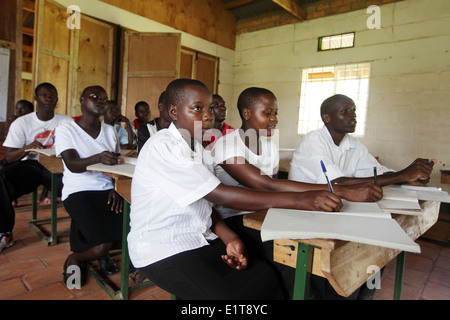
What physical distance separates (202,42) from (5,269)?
5925 millimetres

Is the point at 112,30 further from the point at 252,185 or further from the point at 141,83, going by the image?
the point at 252,185

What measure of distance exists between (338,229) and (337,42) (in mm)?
6247

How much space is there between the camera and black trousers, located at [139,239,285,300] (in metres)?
1.00

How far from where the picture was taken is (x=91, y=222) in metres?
1.92

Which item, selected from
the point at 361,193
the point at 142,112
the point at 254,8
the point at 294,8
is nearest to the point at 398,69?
the point at 294,8

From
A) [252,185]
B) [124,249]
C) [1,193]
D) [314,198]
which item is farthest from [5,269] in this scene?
[314,198]

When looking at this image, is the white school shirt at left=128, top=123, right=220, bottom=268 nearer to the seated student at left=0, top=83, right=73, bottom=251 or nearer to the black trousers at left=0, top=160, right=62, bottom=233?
the black trousers at left=0, top=160, right=62, bottom=233

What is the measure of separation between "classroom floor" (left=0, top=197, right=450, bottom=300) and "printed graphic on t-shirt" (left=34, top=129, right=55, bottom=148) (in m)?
0.83

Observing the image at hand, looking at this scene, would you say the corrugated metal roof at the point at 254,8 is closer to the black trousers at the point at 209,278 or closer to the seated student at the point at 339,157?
the seated student at the point at 339,157

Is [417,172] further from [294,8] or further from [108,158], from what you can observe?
[294,8]

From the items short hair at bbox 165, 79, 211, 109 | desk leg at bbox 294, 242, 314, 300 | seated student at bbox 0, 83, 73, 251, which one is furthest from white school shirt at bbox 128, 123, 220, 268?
seated student at bbox 0, 83, 73, 251

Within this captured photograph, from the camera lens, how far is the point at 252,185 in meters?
1.41

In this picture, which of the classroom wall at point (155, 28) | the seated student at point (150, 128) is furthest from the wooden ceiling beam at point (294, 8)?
the seated student at point (150, 128)
